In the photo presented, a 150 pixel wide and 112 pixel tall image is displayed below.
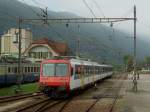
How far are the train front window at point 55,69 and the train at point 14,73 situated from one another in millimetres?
13371

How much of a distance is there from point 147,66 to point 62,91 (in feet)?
433

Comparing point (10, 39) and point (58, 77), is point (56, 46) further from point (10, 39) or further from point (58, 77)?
point (58, 77)

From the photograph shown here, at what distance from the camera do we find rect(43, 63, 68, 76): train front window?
89.4 ft

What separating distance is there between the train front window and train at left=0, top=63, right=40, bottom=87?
1337 cm

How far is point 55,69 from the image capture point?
2750 centimetres

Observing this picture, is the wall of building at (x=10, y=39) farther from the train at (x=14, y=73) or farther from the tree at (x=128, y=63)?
the tree at (x=128, y=63)

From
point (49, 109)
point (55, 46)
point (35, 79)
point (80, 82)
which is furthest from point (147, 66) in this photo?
point (49, 109)

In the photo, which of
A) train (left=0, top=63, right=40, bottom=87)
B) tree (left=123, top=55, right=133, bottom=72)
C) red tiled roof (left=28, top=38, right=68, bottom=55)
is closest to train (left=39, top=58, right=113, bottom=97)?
train (left=0, top=63, right=40, bottom=87)

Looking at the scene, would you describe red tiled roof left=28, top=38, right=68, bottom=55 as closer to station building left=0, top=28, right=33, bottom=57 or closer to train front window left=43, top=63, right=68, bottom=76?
station building left=0, top=28, right=33, bottom=57

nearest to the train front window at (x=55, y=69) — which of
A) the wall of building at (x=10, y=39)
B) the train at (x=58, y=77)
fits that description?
the train at (x=58, y=77)

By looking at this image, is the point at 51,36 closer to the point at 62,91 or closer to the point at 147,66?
the point at 147,66

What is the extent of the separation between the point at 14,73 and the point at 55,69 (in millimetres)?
17274

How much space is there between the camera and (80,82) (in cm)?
3088

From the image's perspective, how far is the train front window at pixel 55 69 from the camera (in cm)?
2723
